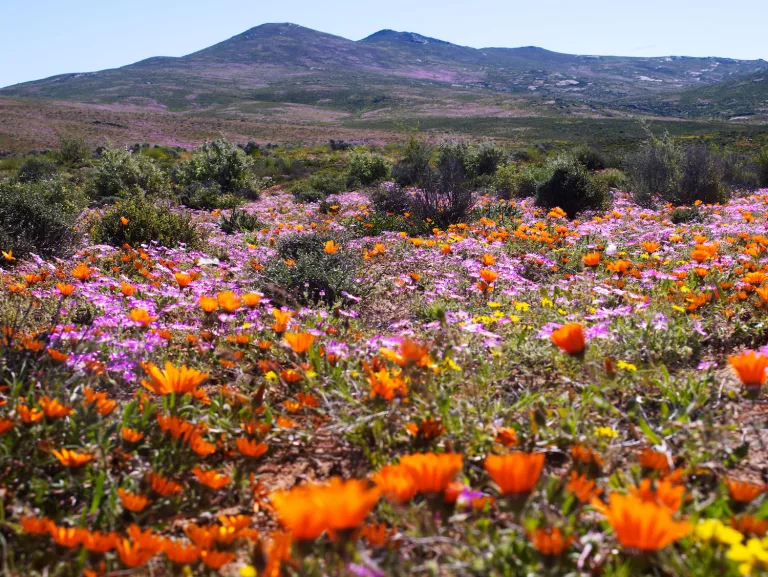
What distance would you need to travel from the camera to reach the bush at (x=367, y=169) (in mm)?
17422

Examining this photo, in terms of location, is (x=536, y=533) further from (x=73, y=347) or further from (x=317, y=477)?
(x=73, y=347)

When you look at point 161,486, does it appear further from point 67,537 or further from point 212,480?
point 67,537

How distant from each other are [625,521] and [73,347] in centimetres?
231

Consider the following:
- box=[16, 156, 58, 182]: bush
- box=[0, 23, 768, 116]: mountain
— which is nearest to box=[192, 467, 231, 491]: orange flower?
box=[16, 156, 58, 182]: bush

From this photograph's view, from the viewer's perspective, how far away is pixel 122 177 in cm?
1310

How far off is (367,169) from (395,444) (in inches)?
646

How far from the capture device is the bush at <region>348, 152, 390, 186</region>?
17.4m

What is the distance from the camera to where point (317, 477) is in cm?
180

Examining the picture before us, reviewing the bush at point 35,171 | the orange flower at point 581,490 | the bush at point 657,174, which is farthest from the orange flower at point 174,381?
the bush at point 35,171

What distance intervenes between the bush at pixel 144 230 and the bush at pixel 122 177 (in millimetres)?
6190

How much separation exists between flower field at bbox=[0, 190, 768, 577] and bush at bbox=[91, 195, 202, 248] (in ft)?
10.2

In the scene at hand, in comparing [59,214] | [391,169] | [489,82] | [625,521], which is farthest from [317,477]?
[489,82]

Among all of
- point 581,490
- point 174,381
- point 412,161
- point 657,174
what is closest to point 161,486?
point 174,381

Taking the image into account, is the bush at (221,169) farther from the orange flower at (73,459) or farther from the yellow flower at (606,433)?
the yellow flower at (606,433)
